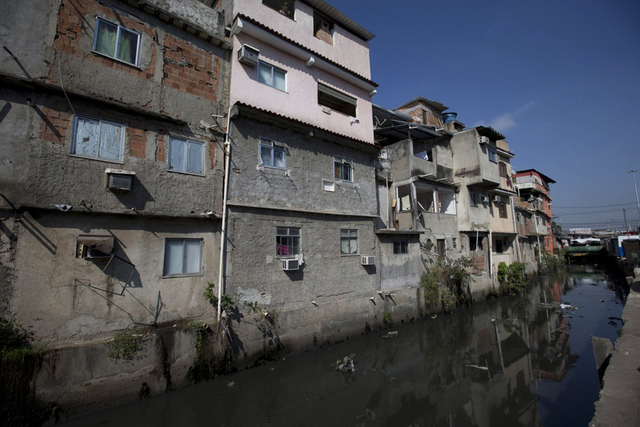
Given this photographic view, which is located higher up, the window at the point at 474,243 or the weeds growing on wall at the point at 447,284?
the window at the point at 474,243

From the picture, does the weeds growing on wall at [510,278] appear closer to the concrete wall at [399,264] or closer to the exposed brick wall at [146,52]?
the concrete wall at [399,264]

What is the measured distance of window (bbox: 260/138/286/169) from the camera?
28.7 feet

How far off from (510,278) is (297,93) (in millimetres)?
18242

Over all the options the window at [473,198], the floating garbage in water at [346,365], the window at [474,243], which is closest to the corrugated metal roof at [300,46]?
the floating garbage in water at [346,365]

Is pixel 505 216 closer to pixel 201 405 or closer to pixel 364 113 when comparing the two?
pixel 364 113

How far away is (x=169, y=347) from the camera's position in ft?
20.9

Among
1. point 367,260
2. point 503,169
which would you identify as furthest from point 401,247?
point 503,169

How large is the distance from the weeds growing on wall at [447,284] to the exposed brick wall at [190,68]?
37.9ft

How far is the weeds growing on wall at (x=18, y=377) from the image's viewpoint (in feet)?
15.6

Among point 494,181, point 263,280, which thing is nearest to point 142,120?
point 263,280

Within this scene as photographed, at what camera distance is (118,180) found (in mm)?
6188

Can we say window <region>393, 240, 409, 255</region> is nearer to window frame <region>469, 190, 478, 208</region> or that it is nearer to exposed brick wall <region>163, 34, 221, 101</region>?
window frame <region>469, 190, 478, 208</region>

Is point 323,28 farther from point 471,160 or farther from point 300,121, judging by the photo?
point 471,160

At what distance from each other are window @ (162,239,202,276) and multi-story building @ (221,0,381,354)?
0.75 m
